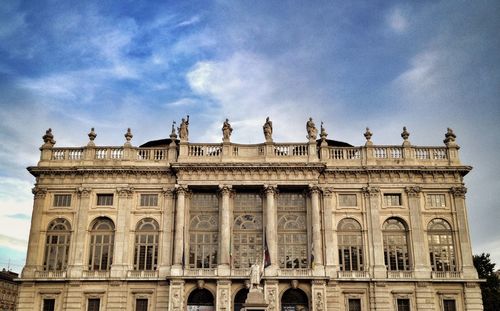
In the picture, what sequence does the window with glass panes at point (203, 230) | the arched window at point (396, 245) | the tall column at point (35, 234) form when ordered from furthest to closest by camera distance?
the window with glass panes at point (203, 230) → the arched window at point (396, 245) → the tall column at point (35, 234)

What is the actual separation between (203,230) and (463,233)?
19929 mm

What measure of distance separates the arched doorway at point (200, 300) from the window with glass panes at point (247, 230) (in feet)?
9.53

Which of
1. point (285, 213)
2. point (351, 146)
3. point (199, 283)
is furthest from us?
point (351, 146)

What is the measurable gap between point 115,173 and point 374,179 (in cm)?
2060

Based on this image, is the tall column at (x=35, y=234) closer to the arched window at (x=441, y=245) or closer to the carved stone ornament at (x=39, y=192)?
the carved stone ornament at (x=39, y=192)

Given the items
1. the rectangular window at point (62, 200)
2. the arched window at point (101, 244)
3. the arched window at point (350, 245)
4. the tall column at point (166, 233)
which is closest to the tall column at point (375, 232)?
the arched window at point (350, 245)

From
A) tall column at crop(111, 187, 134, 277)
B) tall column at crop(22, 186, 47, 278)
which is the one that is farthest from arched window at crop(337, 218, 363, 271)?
tall column at crop(22, 186, 47, 278)

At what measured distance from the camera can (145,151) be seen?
42.3 m

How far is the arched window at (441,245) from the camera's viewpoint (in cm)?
3922

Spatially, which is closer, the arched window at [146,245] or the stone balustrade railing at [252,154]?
the arched window at [146,245]

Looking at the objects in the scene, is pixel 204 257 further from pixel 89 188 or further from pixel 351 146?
pixel 351 146

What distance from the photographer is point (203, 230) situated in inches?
1581

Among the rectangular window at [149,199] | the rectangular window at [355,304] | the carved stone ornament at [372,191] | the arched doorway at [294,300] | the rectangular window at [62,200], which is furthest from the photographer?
the rectangular window at [62,200]

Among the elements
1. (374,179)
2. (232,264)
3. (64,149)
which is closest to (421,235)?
(374,179)
